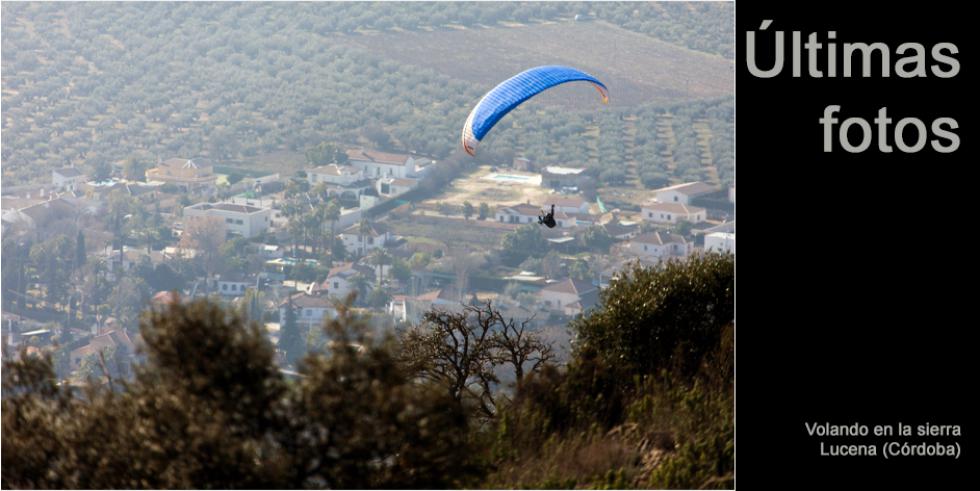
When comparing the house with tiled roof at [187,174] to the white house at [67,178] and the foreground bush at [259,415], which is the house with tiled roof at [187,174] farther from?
the foreground bush at [259,415]

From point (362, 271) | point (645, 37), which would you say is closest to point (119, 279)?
point (362, 271)

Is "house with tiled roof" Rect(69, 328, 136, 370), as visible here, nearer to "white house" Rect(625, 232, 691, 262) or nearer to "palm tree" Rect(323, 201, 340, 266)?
"palm tree" Rect(323, 201, 340, 266)

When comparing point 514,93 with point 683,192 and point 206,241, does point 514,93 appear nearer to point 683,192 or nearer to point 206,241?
point 206,241

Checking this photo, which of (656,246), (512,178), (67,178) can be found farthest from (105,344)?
(656,246)
